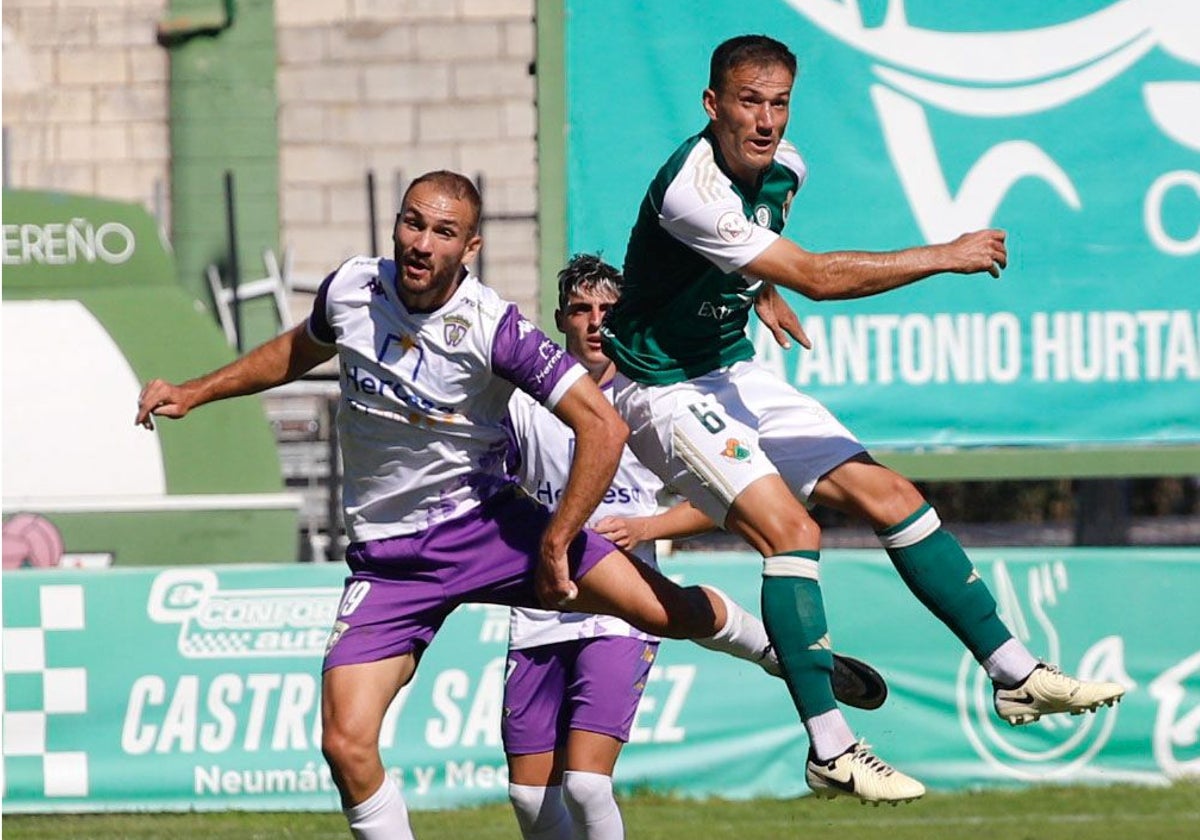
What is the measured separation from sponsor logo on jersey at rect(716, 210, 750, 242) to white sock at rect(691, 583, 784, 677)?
1.30m

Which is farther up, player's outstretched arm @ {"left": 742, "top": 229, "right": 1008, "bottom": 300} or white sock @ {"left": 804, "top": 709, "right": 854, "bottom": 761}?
player's outstretched arm @ {"left": 742, "top": 229, "right": 1008, "bottom": 300}

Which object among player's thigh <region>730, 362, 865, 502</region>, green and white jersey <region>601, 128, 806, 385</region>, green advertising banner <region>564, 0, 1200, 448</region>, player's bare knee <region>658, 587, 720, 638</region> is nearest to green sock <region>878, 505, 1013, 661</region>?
player's thigh <region>730, 362, 865, 502</region>

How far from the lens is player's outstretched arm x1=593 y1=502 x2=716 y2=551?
23.2 feet

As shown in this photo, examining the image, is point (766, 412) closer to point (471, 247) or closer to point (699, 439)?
point (699, 439)

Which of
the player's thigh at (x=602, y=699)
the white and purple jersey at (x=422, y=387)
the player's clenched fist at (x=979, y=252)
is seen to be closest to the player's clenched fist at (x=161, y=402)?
the white and purple jersey at (x=422, y=387)

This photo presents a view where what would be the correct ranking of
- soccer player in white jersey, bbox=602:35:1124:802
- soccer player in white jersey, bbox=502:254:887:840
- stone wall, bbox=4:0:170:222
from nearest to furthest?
soccer player in white jersey, bbox=602:35:1124:802 < soccer player in white jersey, bbox=502:254:887:840 < stone wall, bbox=4:0:170:222

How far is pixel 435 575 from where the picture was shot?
6508 mm

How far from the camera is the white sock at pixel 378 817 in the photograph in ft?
20.9

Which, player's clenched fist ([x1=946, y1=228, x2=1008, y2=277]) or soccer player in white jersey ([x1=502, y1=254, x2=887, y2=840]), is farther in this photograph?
soccer player in white jersey ([x1=502, y1=254, x2=887, y2=840])

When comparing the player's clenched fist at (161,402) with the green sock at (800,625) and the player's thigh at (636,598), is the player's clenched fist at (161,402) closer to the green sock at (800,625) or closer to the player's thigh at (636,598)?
the player's thigh at (636,598)

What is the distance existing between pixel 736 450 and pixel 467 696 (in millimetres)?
4266

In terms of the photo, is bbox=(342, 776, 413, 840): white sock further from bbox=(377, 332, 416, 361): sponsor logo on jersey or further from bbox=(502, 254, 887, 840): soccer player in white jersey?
bbox=(377, 332, 416, 361): sponsor logo on jersey

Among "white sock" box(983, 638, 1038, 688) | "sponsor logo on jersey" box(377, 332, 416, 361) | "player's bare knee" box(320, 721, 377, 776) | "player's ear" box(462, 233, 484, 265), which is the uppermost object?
"player's ear" box(462, 233, 484, 265)

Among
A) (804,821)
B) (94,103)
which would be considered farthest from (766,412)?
(94,103)
